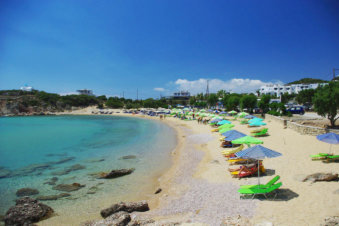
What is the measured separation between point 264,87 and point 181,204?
106868mm

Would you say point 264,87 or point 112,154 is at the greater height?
point 264,87

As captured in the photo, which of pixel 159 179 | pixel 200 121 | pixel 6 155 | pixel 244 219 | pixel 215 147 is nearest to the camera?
pixel 244 219

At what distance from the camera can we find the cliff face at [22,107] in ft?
286

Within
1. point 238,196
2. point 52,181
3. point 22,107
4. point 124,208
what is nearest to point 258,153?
point 238,196

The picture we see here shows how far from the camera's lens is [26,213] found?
7.53 metres

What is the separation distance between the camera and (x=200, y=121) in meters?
38.1

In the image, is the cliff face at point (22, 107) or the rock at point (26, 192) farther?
the cliff face at point (22, 107)

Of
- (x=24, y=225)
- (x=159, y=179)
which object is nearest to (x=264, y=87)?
(x=159, y=179)

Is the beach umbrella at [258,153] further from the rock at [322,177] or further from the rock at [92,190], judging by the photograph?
the rock at [92,190]

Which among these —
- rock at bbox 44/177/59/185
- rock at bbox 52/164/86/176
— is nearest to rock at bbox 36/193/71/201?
rock at bbox 44/177/59/185

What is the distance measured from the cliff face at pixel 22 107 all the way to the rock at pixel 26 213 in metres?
98.5

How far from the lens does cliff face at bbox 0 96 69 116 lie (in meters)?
87.3

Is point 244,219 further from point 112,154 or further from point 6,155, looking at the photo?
point 6,155

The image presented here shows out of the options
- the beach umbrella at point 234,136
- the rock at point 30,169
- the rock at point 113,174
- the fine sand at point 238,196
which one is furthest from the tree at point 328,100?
the rock at point 30,169
